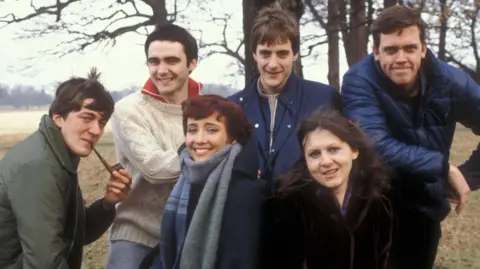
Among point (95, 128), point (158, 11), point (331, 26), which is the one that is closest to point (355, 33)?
point (331, 26)

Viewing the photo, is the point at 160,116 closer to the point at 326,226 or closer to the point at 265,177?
the point at 265,177

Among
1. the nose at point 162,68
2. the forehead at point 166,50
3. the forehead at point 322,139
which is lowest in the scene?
the forehead at point 322,139

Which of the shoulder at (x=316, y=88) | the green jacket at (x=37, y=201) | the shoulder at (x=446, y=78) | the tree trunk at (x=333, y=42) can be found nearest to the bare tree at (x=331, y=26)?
the tree trunk at (x=333, y=42)

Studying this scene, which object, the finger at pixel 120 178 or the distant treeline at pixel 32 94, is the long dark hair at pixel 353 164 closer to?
the distant treeline at pixel 32 94

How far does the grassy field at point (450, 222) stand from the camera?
2.90 metres

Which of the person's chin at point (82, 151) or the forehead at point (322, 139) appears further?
the person's chin at point (82, 151)

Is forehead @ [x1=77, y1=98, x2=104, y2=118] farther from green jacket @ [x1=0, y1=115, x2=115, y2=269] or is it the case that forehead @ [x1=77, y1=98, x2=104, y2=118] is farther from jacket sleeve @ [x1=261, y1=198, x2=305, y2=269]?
jacket sleeve @ [x1=261, y1=198, x2=305, y2=269]

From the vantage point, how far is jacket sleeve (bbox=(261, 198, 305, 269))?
2.14m

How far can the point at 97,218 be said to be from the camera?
96.5 inches

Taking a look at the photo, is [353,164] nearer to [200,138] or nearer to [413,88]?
[413,88]

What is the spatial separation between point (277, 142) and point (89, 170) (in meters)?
1.57

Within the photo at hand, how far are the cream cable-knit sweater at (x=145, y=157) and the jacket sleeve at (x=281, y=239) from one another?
1.26 ft

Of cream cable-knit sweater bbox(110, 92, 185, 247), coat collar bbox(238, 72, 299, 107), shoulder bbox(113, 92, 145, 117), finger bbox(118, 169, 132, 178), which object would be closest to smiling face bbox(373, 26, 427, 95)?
coat collar bbox(238, 72, 299, 107)

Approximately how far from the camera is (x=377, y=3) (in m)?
2.86
